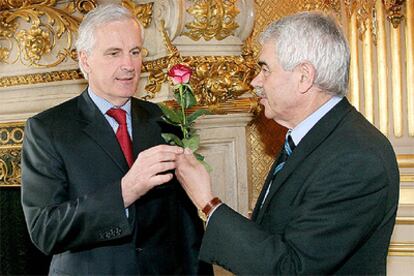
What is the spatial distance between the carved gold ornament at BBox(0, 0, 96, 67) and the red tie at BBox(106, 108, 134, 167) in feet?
4.39

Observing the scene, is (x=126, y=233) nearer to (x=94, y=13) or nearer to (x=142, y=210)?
(x=142, y=210)

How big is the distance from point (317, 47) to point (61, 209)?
0.93 meters

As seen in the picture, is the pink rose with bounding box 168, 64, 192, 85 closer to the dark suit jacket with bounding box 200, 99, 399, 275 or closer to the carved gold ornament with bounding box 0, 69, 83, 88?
the dark suit jacket with bounding box 200, 99, 399, 275

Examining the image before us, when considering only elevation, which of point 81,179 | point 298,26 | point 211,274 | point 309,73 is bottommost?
point 211,274

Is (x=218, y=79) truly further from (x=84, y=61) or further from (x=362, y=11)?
(x=84, y=61)

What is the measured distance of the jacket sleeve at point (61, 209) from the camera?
228cm

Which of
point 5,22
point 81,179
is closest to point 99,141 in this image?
point 81,179

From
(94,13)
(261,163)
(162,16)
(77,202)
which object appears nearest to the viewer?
(77,202)

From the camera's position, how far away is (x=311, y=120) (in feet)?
7.06

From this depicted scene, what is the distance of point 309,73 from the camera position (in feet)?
6.82

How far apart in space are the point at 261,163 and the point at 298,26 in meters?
1.76

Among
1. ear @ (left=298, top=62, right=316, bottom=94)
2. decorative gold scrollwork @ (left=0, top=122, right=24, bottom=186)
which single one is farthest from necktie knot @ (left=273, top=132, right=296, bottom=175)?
decorative gold scrollwork @ (left=0, top=122, right=24, bottom=186)

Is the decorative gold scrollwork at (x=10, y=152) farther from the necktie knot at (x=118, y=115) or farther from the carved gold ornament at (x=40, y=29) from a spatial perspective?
the necktie knot at (x=118, y=115)

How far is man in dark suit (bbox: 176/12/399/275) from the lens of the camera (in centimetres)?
194
